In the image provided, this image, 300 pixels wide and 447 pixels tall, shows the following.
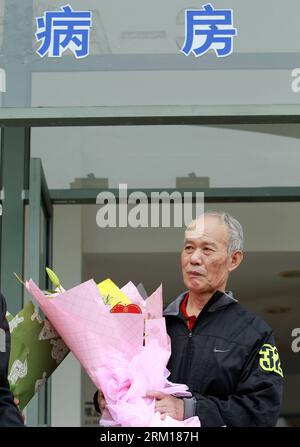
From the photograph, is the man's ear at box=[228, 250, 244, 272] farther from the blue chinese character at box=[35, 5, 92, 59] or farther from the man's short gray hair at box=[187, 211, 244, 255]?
the blue chinese character at box=[35, 5, 92, 59]

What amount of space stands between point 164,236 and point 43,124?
5.82ft

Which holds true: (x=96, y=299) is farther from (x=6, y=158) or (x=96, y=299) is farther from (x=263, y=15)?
(x=6, y=158)

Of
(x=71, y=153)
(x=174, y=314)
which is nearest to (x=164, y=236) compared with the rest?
(x=71, y=153)

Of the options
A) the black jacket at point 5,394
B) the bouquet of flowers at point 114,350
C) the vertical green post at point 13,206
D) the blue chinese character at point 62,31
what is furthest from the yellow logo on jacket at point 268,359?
the vertical green post at point 13,206

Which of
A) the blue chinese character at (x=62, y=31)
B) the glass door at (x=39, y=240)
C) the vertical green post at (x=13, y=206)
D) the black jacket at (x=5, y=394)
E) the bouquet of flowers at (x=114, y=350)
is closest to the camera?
the black jacket at (x=5, y=394)

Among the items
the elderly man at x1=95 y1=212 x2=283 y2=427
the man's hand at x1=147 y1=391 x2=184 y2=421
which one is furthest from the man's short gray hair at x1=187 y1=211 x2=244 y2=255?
the man's hand at x1=147 y1=391 x2=184 y2=421

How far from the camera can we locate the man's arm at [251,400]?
6.77 feet

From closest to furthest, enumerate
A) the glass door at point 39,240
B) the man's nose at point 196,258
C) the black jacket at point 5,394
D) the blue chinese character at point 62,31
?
the black jacket at point 5,394, the man's nose at point 196,258, the blue chinese character at point 62,31, the glass door at point 39,240

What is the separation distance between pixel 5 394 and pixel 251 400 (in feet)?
1.83

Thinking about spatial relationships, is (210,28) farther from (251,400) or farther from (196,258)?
(251,400)

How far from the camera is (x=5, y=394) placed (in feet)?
6.36

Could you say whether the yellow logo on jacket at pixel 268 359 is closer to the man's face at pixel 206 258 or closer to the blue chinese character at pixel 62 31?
the man's face at pixel 206 258

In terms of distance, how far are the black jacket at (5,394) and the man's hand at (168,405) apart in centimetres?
30

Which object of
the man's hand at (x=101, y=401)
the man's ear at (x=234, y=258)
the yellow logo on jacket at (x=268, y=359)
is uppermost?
the man's ear at (x=234, y=258)
